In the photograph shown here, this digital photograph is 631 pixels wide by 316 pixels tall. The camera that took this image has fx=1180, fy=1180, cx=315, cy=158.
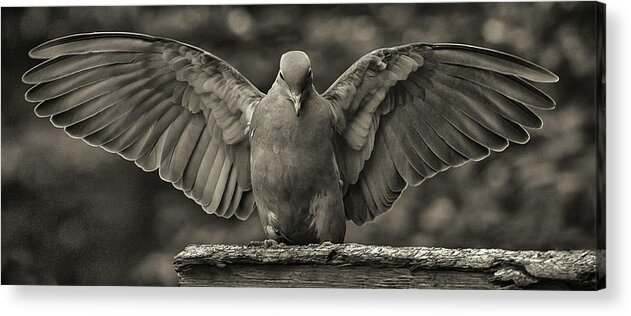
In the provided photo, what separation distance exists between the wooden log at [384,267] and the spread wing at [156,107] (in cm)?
14

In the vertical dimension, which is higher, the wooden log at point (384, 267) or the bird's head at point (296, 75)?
the bird's head at point (296, 75)

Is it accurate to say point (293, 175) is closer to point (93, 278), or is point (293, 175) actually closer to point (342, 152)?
point (342, 152)

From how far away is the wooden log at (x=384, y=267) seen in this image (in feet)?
10.1

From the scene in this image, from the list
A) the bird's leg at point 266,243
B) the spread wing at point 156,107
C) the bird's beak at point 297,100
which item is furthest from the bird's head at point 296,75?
the bird's leg at point 266,243

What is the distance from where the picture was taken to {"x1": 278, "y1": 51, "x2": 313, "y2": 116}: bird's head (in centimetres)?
306

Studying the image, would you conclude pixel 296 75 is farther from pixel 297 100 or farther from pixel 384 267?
pixel 384 267

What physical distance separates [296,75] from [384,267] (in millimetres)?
559

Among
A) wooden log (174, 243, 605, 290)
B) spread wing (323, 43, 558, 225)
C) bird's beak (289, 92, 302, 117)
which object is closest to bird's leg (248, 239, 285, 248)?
wooden log (174, 243, 605, 290)

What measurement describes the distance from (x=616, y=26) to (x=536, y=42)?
0.21m

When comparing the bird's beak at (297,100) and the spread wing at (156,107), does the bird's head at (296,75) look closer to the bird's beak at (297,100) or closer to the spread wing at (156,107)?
the bird's beak at (297,100)

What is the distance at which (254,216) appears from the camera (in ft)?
10.6

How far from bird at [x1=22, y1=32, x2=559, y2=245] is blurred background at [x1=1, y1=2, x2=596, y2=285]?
0.03m

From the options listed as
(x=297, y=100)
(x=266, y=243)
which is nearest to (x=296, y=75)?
(x=297, y=100)

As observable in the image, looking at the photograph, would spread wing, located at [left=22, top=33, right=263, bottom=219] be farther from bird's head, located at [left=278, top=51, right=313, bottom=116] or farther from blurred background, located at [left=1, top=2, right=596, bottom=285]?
bird's head, located at [left=278, top=51, right=313, bottom=116]
